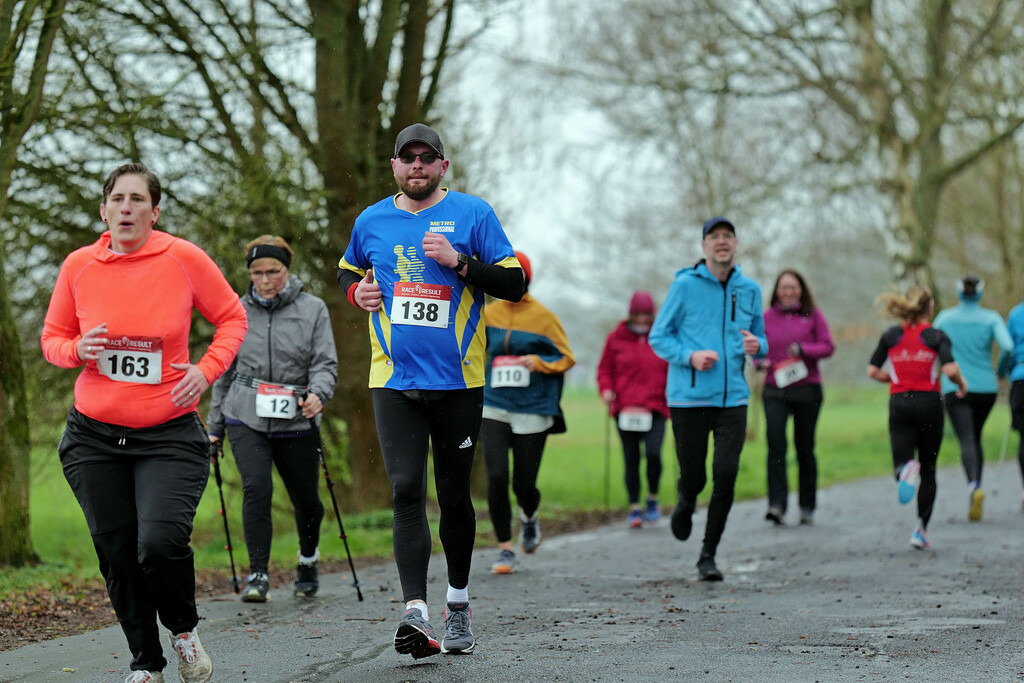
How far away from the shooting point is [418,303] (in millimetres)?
5453

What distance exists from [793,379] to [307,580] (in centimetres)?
541

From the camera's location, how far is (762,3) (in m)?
20.8

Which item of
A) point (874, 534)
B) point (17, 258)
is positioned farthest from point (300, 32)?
point (874, 534)

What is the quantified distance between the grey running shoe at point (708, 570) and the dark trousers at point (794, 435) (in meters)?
3.59

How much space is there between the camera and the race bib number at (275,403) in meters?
7.54

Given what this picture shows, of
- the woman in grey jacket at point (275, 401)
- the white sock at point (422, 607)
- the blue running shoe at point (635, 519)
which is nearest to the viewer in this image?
the white sock at point (422, 607)

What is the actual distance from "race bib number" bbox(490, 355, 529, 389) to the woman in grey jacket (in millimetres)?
1541

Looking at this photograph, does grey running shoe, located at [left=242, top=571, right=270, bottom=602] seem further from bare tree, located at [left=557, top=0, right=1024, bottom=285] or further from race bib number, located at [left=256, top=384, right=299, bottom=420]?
bare tree, located at [left=557, top=0, right=1024, bottom=285]

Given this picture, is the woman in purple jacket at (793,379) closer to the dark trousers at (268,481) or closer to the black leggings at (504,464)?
the black leggings at (504,464)

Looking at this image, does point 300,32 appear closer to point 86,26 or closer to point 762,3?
point 86,26

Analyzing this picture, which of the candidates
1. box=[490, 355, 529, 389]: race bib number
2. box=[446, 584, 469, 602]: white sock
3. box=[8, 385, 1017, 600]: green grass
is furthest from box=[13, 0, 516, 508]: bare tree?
box=[446, 584, 469, 602]: white sock

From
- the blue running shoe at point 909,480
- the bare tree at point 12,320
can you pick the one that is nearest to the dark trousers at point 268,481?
the bare tree at point 12,320

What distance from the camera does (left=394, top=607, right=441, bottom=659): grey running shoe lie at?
5.13 m

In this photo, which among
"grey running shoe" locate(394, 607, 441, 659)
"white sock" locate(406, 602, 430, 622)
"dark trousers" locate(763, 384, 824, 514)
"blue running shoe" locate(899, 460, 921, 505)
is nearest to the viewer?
"grey running shoe" locate(394, 607, 441, 659)
